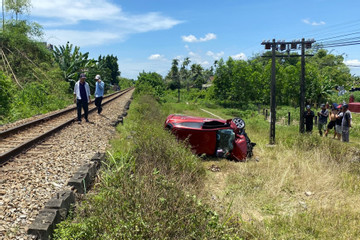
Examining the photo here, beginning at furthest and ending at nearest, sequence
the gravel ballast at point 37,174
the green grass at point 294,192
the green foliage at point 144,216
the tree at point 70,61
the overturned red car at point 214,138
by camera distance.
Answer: the tree at point 70,61
the overturned red car at point 214,138
the green grass at point 294,192
the gravel ballast at point 37,174
the green foliage at point 144,216

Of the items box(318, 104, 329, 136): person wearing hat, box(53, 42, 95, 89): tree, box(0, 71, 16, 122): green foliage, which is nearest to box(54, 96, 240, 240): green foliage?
box(0, 71, 16, 122): green foliage

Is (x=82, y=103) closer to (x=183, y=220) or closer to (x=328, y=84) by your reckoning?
(x=183, y=220)

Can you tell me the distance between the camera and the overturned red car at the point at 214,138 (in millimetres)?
7797

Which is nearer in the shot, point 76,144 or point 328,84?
point 76,144

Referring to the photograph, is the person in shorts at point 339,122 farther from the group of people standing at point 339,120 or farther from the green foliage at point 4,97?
the green foliage at point 4,97

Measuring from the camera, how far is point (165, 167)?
15.9ft

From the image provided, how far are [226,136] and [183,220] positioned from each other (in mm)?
5019

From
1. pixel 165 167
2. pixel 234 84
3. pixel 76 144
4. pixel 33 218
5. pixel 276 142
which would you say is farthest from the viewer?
pixel 234 84

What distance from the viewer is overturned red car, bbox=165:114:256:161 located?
307 inches

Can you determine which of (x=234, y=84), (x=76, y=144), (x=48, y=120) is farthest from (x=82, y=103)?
(x=234, y=84)

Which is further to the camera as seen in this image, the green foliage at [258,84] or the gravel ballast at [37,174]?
the green foliage at [258,84]

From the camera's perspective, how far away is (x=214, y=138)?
308 inches

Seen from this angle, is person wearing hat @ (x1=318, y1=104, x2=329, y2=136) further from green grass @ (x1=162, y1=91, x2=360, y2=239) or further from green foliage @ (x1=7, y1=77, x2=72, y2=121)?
green foliage @ (x1=7, y1=77, x2=72, y2=121)

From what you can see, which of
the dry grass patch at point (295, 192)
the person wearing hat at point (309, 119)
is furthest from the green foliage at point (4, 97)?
the person wearing hat at point (309, 119)
